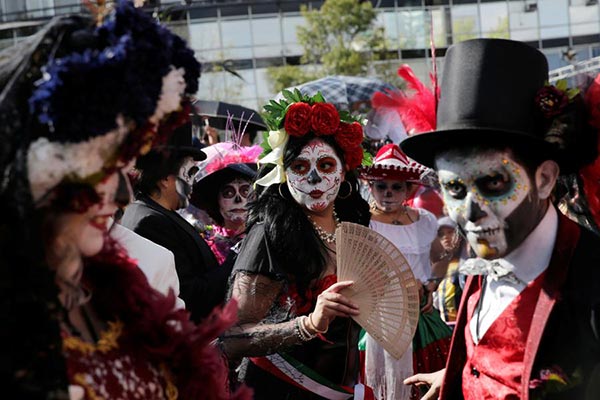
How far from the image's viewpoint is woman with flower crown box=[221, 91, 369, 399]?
424cm

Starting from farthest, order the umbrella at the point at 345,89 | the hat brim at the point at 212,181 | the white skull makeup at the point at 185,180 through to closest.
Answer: the umbrella at the point at 345,89 → the hat brim at the point at 212,181 → the white skull makeup at the point at 185,180

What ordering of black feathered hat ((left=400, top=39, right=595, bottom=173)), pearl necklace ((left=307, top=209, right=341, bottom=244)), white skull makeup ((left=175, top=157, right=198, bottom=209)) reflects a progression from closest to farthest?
black feathered hat ((left=400, top=39, right=595, bottom=173)) < pearl necklace ((left=307, top=209, right=341, bottom=244)) < white skull makeup ((left=175, top=157, right=198, bottom=209))

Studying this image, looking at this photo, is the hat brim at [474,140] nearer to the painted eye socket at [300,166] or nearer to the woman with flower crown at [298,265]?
the woman with flower crown at [298,265]

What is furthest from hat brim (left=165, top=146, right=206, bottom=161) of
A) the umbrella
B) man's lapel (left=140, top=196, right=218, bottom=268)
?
the umbrella

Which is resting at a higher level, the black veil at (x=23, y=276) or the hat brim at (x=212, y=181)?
the black veil at (x=23, y=276)

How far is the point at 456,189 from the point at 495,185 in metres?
0.14

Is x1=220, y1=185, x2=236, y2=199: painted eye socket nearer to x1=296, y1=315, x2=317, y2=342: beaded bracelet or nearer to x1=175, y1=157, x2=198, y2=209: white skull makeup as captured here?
x1=175, y1=157, x2=198, y2=209: white skull makeup

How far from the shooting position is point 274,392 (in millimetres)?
4422

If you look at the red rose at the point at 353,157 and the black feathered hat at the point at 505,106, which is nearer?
the black feathered hat at the point at 505,106

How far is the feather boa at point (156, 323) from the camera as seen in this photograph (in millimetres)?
2459

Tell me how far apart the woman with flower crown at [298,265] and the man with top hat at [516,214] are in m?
0.92

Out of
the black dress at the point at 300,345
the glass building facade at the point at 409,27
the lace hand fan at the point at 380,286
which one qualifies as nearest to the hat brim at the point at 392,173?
the black dress at the point at 300,345

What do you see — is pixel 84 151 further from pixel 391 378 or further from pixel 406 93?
pixel 391 378

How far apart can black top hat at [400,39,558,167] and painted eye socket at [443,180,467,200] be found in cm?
14
